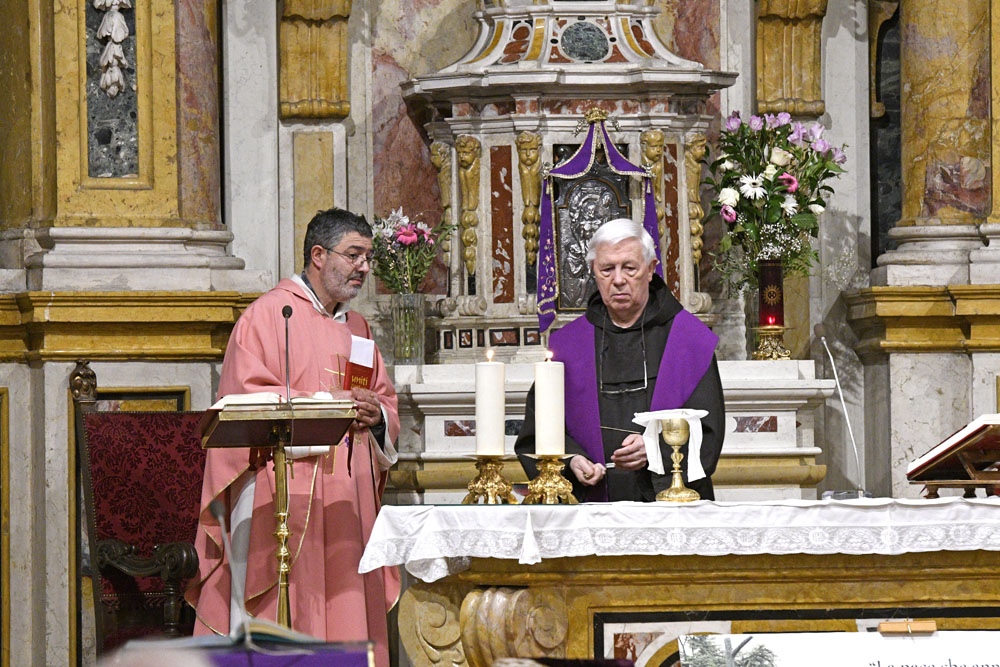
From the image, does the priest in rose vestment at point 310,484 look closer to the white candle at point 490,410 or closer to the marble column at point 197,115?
the white candle at point 490,410

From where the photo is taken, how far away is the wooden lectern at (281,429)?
15.6ft

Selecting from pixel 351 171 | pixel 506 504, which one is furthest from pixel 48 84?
pixel 506 504

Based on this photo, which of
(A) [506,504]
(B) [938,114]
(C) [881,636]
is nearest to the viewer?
(C) [881,636]

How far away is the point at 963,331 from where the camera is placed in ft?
24.1

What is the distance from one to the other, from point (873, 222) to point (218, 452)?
12.6ft

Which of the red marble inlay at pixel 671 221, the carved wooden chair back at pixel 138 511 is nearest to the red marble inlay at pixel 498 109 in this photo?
the red marble inlay at pixel 671 221

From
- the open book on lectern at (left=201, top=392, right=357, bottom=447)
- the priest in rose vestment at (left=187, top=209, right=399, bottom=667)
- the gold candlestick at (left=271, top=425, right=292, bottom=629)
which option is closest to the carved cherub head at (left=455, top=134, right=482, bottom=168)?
the priest in rose vestment at (left=187, top=209, right=399, bottom=667)

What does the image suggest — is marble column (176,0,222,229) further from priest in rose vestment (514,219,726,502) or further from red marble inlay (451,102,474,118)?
priest in rose vestment (514,219,726,502)

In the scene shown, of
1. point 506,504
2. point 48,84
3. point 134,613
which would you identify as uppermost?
point 48,84

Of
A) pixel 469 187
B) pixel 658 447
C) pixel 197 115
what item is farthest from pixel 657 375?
pixel 197 115

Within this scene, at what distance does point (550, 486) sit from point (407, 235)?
9.72 ft

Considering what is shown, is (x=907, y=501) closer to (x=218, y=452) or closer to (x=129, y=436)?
(x=218, y=452)

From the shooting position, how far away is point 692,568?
4168 mm

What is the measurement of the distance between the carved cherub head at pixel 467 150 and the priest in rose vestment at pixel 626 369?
2.25 m
